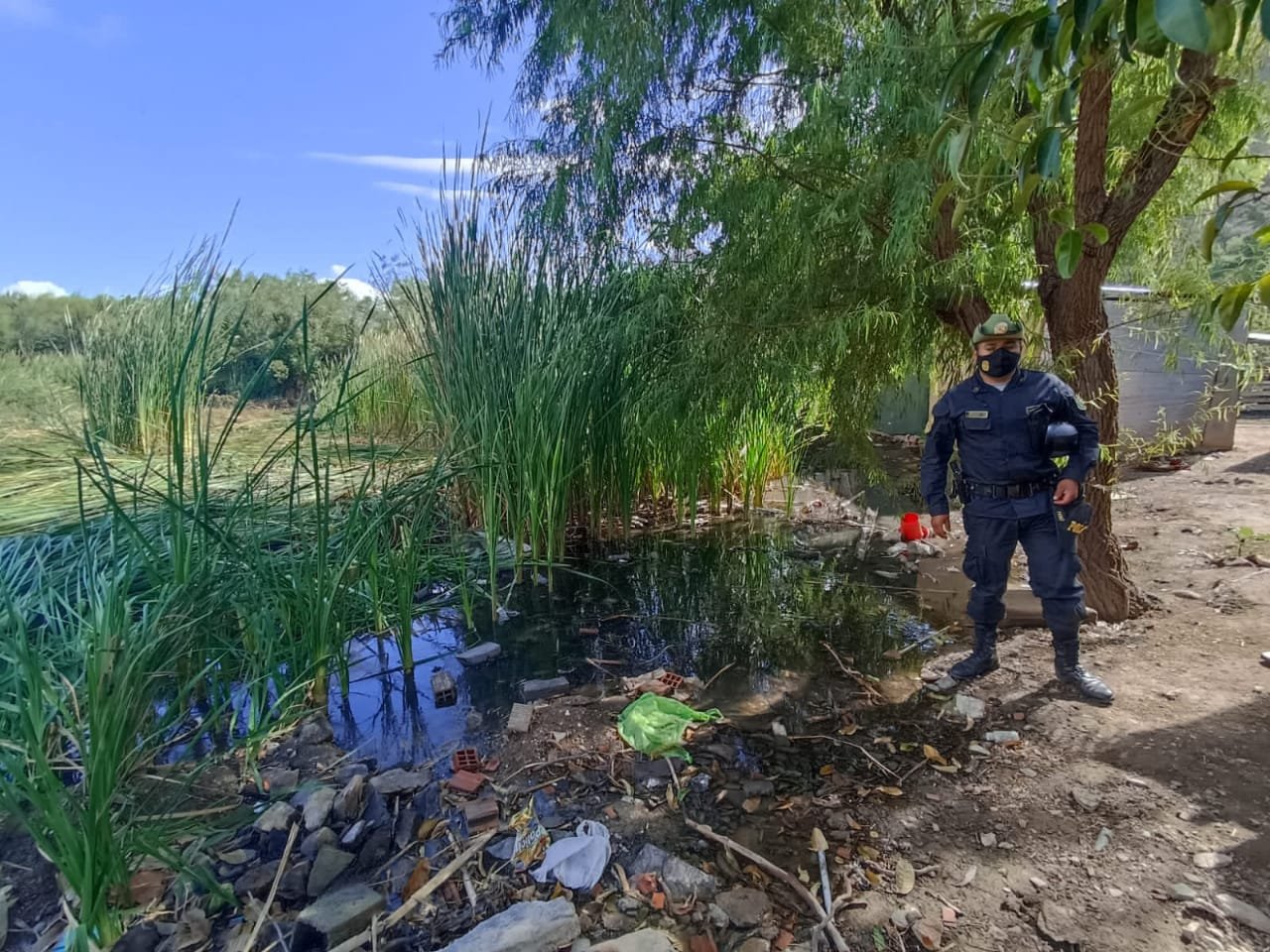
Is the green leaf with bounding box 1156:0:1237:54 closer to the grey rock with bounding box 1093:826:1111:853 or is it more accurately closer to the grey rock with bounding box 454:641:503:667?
the grey rock with bounding box 1093:826:1111:853

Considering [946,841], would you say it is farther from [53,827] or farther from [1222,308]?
[53,827]

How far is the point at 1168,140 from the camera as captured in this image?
231cm

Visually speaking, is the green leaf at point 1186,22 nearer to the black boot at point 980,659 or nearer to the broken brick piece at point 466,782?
the broken brick piece at point 466,782

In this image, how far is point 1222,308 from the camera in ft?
2.56

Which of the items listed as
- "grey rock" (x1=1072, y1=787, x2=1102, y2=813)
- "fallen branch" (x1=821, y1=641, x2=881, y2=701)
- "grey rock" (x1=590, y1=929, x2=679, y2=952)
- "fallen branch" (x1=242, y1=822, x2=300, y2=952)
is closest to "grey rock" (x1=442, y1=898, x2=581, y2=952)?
"grey rock" (x1=590, y1=929, x2=679, y2=952)

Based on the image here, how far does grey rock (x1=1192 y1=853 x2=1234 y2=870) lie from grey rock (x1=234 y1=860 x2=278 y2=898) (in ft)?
7.55

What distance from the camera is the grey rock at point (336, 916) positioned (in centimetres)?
149

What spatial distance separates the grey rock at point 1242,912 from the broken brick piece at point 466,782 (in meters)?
1.90

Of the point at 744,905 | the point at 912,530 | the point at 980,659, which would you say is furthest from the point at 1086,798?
the point at 912,530

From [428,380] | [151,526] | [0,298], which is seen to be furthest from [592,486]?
[0,298]

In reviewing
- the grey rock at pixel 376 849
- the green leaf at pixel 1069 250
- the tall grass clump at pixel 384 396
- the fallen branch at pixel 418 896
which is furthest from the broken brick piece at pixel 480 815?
the tall grass clump at pixel 384 396

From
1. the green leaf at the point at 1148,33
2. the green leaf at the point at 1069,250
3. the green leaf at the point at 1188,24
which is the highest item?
the green leaf at the point at 1148,33

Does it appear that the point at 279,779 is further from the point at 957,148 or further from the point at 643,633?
the point at 957,148

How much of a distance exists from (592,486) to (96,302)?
215 inches
